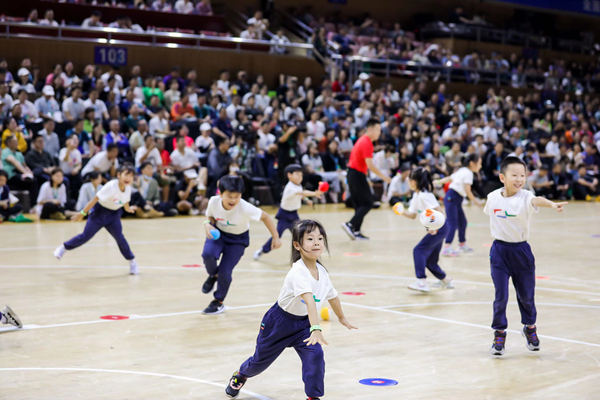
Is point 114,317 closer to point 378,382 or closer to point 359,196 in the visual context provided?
point 378,382

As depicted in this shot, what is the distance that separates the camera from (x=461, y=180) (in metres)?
11.6

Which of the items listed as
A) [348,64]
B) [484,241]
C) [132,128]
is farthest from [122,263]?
[348,64]

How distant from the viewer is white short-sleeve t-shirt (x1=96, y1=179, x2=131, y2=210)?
9797mm

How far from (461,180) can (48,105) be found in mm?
10080

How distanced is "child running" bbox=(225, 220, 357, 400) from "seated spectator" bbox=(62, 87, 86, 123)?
1380 centimetres

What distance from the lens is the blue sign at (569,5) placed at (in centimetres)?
3209

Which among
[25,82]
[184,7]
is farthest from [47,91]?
[184,7]

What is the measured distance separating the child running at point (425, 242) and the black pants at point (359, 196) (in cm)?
432

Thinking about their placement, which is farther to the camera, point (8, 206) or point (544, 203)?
point (8, 206)

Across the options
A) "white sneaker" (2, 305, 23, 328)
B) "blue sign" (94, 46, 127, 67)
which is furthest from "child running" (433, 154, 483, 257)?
"blue sign" (94, 46, 127, 67)

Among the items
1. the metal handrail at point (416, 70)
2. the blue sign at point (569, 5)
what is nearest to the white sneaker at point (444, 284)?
the metal handrail at point (416, 70)

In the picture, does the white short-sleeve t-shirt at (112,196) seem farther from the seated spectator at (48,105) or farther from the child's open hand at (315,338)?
the seated spectator at (48,105)

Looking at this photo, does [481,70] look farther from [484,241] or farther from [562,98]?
[484,241]

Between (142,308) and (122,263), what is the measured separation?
305 cm
